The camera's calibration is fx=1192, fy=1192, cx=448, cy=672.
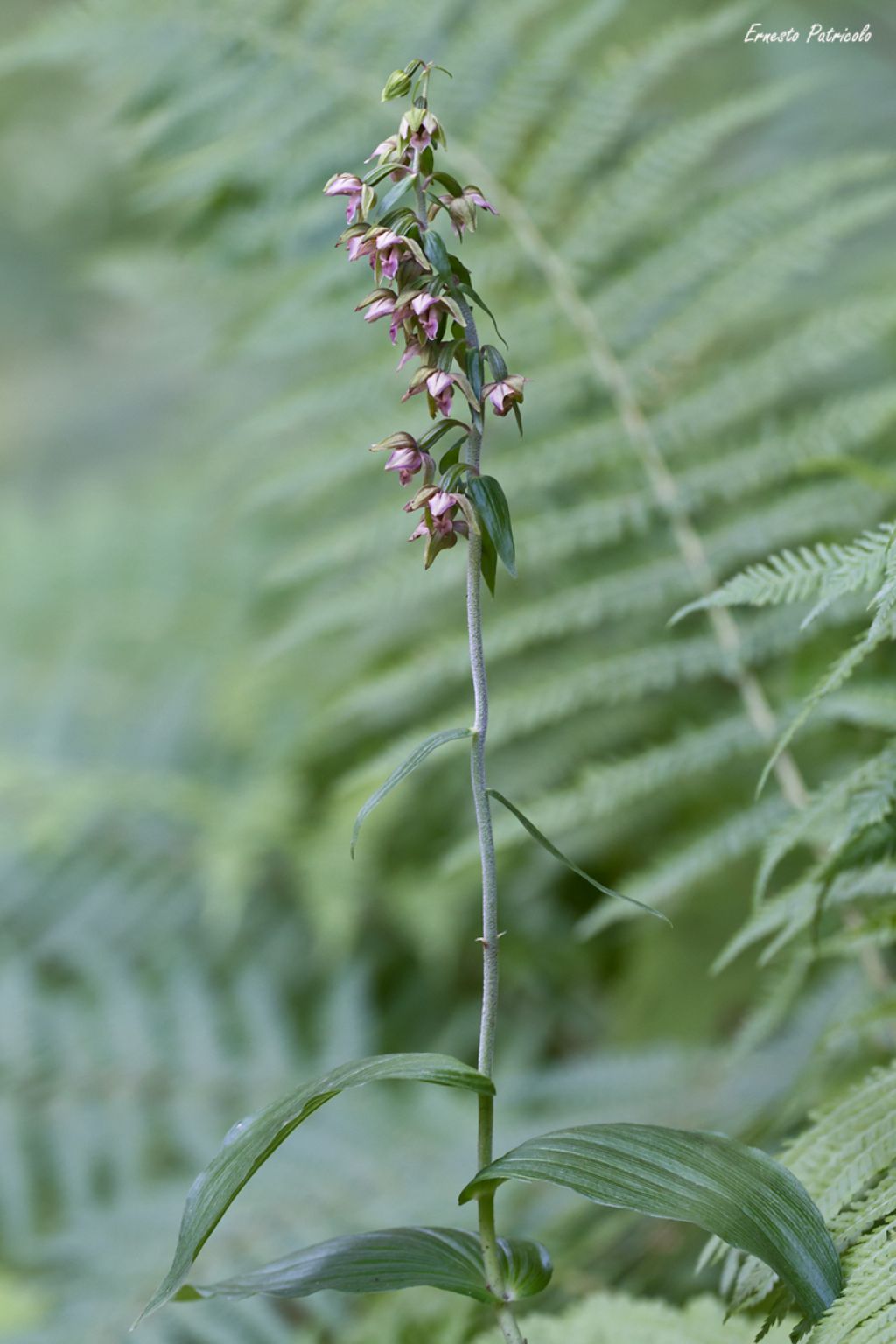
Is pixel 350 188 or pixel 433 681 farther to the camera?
pixel 433 681

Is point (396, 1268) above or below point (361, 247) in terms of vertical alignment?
below

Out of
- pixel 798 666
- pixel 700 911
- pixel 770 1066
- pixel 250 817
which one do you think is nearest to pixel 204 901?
pixel 250 817

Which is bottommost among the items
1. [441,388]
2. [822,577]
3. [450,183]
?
[822,577]

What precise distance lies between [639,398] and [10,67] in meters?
0.90

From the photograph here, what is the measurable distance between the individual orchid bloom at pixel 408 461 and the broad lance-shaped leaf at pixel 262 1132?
0.29 metres

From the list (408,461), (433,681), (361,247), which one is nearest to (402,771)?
(408,461)

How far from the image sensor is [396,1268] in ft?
1.99

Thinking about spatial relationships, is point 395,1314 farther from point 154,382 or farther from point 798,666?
point 154,382

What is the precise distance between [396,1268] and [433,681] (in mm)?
920

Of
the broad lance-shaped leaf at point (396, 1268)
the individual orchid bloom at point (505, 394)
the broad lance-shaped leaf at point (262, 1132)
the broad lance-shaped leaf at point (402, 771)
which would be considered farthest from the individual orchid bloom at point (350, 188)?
the broad lance-shaped leaf at point (396, 1268)

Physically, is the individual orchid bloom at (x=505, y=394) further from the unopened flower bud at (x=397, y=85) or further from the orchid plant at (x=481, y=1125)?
the unopened flower bud at (x=397, y=85)

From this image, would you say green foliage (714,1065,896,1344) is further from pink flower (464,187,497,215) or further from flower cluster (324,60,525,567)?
pink flower (464,187,497,215)

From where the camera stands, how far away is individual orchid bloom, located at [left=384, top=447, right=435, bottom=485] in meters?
0.60

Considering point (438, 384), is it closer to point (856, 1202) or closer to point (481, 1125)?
point (481, 1125)
